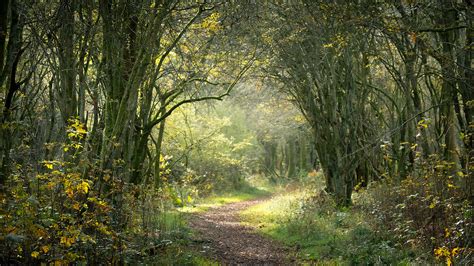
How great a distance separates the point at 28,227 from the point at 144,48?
170 inches

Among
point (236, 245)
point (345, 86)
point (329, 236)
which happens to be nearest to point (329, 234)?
point (329, 236)

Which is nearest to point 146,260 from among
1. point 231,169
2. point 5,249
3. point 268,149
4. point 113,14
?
point 5,249

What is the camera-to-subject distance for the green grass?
8.27 m

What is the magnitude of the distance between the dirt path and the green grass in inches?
15.7

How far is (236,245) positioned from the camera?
11.4 meters

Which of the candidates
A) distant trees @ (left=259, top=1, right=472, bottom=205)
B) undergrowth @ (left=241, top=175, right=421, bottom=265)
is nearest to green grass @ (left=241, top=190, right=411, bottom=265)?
undergrowth @ (left=241, top=175, right=421, bottom=265)

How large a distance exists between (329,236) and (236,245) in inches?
88.3

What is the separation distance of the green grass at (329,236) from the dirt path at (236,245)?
15.7 inches

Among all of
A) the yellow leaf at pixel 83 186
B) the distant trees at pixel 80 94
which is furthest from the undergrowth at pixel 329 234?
the yellow leaf at pixel 83 186

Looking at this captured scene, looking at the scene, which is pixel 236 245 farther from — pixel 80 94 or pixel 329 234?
pixel 80 94

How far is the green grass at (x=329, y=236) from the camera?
27.1ft

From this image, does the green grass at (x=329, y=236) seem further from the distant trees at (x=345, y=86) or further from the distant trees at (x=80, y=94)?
the distant trees at (x=80, y=94)

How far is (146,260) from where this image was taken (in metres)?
7.47

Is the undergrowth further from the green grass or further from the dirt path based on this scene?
the dirt path
